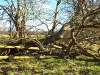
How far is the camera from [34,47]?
11.7 m

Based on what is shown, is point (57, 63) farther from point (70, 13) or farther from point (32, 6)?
point (32, 6)

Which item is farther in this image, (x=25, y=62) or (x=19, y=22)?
(x=19, y=22)

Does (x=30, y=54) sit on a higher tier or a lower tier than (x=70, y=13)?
lower

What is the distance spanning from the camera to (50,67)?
9594mm

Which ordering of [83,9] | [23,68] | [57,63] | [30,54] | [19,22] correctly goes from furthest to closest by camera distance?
[19,22], [30,54], [83,9], [57,63], [23,68]

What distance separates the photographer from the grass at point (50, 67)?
8672 millimetres

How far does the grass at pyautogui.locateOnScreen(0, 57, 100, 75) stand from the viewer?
341 inches

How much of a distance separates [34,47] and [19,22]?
3632 mm

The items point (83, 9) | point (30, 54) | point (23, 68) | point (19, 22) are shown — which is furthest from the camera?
point (19, 22)

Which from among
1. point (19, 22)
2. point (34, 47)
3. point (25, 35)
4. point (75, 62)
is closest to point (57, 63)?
point (75, 62)

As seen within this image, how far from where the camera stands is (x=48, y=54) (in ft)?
38.3

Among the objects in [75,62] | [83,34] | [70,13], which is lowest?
[75,62]

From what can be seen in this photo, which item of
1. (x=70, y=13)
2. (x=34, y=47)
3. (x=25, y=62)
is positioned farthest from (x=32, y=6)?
(x=25, y=62)

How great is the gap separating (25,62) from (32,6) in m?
6.12
